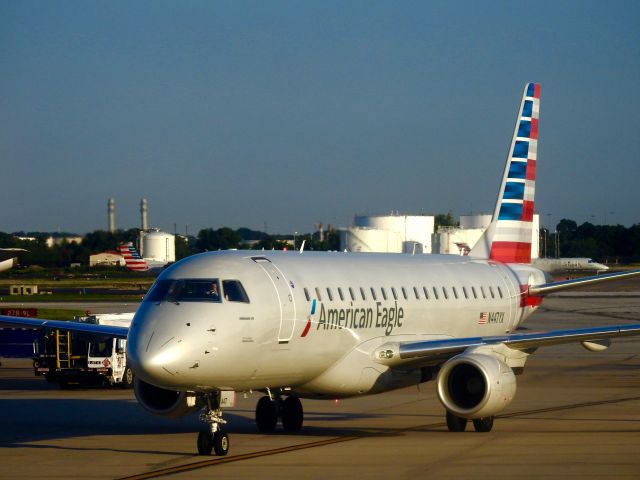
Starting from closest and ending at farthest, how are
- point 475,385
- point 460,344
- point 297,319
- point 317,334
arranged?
1. point 297,319
2. point 317,334
3. point 475,385
4. point 460,344

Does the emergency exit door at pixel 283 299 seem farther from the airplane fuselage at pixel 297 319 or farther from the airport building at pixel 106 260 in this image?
the airport building at pixel 106 260

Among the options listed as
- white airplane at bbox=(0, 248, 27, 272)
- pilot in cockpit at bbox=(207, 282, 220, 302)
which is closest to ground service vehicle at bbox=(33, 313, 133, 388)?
pilot in cockpit at bbox=(207, 282, 220, 302)

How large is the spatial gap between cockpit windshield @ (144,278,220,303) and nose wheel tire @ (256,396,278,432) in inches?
206

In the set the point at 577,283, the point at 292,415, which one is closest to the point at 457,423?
the point at 292,415

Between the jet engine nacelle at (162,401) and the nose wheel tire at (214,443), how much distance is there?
1401 millimetres

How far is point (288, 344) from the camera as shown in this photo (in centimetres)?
2397

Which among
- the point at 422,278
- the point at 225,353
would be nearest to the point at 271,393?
the point at 225,353

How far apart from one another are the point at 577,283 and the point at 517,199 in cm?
513

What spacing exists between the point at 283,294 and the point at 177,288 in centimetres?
244

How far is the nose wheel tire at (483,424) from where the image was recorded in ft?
86.5

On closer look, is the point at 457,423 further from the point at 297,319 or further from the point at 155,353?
the point at 155,353

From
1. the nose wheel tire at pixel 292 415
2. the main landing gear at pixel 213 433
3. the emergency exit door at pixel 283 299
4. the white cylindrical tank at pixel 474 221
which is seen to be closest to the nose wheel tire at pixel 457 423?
the nose wheel tire at pixel 292 415

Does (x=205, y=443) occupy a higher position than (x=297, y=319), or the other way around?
(x=297, y=319)

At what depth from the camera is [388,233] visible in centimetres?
13762
